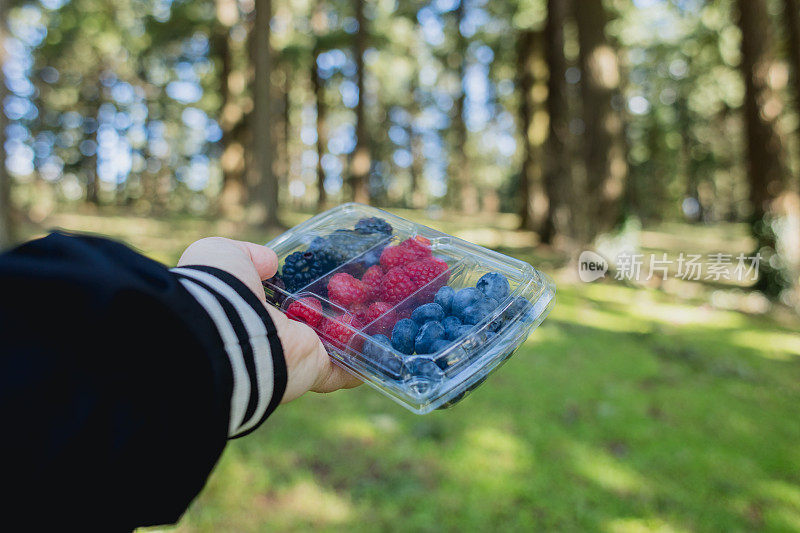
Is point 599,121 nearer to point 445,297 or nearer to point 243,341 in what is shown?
point 445,297

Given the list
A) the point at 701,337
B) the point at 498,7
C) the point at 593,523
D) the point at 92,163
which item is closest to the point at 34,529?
the point at 593,523

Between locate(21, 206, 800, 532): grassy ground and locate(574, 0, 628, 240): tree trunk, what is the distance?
3931mm

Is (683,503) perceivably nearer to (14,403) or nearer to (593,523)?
(593,523)

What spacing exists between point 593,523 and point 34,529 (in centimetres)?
257

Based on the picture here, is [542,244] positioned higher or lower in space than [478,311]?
lower

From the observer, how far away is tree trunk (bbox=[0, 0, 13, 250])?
4734 mm

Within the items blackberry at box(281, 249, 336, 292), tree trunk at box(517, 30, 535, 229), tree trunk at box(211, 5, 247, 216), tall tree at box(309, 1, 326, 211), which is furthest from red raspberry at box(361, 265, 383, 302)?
tall tree at box(309, 1, 326, 211)

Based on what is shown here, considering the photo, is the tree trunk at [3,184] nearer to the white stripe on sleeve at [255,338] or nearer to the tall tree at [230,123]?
the white stripe on sleeve at [255,338]

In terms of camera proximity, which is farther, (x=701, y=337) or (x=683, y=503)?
(x=701, y=337)

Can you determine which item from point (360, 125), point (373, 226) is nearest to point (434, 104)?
point (360, 125)

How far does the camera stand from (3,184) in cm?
494

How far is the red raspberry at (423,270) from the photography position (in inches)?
53.8

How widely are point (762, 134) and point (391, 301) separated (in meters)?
7.72

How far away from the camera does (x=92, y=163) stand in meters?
22.3
